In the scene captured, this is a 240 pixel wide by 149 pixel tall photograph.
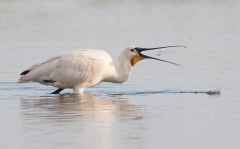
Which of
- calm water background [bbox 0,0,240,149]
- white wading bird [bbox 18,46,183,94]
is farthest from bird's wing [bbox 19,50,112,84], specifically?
calm water background [bbox 0,0,240,149]

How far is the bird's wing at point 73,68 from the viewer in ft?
48.4

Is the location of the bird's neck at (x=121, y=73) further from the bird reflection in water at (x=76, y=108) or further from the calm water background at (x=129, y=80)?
the bird reflection in water at (x=76, y=108)

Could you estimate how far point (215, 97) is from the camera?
45.4ft

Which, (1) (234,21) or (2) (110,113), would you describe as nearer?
(2) (110,113)

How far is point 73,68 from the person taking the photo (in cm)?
1483

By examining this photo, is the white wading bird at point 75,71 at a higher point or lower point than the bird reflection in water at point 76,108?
higher

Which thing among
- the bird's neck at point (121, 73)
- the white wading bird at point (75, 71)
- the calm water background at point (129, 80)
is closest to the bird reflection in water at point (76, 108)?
the calm water background at point (129, 80)

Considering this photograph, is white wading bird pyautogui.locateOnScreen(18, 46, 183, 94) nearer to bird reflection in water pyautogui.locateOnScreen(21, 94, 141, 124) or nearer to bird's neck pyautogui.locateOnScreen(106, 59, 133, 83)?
bird's neck pyautogui.locateOnScreen(106, 59, 133, 83)

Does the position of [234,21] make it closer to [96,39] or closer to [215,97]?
[96,39]

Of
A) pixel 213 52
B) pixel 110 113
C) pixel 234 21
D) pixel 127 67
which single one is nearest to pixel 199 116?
pixel 110 113

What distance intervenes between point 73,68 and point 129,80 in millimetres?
1955

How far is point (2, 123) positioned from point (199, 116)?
2.67 metres

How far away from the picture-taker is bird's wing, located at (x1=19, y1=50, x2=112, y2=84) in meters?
14.8

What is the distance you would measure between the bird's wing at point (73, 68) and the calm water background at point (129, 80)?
0.33 m
